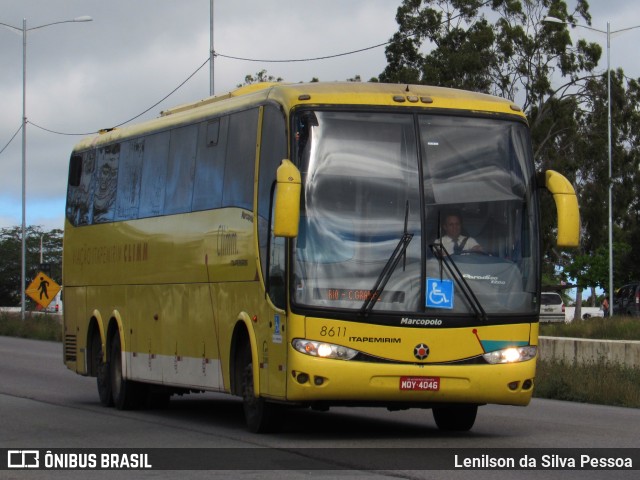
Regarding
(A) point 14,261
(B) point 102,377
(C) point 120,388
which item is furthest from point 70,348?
(A) point 14,261

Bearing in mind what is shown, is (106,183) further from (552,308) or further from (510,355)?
(552,308)

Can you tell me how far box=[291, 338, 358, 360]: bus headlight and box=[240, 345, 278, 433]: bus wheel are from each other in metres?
1.24

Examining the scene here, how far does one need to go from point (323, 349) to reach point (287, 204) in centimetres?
141

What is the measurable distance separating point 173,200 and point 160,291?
1185 mm

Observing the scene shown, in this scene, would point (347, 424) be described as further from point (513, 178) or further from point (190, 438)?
point (513, 178)

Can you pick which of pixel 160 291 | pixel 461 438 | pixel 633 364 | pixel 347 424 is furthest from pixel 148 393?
pixel 633 364

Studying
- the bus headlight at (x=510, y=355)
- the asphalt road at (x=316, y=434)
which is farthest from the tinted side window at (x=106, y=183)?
the bus headlight at (x=510, y=355)

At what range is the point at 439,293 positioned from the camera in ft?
43.0

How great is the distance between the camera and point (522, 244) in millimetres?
13539

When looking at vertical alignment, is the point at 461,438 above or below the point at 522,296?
below

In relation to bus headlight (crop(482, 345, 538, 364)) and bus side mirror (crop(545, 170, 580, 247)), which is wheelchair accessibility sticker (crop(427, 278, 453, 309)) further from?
bus side mirror (crop(545, 170, 580, 247))

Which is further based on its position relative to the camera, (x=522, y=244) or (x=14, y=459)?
(x=522, y=244)

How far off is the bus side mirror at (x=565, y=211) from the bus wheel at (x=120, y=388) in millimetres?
7407

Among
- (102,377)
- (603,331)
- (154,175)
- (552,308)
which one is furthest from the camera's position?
(552,308)
